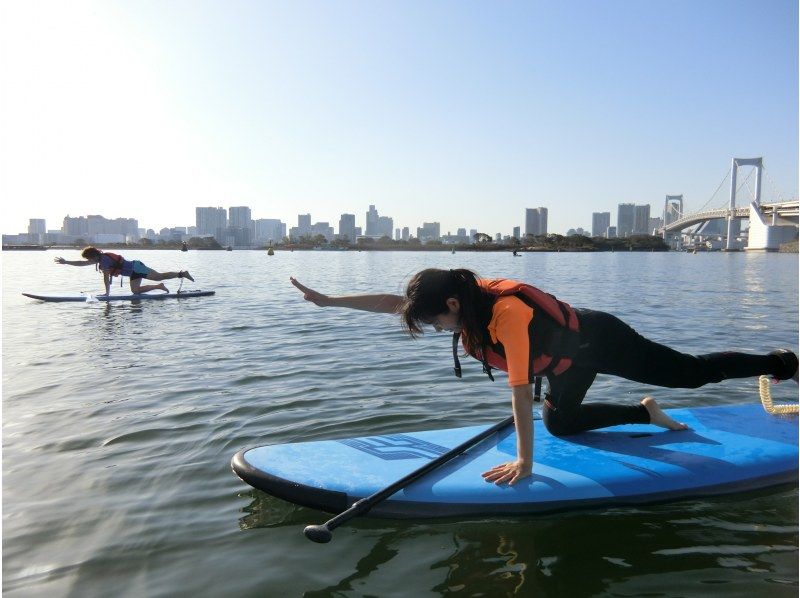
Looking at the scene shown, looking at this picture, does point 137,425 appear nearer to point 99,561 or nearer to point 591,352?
point 99,561

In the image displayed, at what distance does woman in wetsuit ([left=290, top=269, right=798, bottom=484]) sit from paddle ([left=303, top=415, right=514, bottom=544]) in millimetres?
328

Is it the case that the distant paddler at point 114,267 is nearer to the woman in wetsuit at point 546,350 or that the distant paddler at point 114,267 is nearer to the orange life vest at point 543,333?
the woman in wetsuit at point 546,350

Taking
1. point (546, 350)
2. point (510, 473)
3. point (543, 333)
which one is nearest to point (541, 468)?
point (510, 473)

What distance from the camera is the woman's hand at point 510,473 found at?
129 inches

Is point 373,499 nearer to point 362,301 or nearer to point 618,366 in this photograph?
point 362,301

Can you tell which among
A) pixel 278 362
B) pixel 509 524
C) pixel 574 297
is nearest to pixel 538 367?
pixel 509 524

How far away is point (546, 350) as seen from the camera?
11.4 ft

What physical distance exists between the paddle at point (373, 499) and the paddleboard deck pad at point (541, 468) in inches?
1.8

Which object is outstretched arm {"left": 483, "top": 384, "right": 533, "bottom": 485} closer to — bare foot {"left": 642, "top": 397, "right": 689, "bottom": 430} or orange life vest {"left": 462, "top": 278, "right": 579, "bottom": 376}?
orange life vest {"left": 462, "top": 278, "right": 579, "bottom": 376}

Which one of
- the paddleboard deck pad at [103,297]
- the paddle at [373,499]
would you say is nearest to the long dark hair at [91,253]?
the paddleboard deck pad at [103,297]

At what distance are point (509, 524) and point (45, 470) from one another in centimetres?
331

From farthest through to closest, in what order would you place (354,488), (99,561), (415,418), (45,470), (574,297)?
1. (574,297)
2. (415,418)
3. (45,470)
4. (354,488)
5. (99,561)

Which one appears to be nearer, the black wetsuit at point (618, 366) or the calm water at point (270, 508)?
the calm water at point (270, 508)

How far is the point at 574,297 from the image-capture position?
18.7 m
